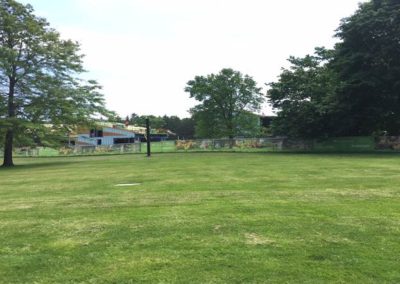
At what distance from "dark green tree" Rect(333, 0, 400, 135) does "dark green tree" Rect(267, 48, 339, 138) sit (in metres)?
1.77

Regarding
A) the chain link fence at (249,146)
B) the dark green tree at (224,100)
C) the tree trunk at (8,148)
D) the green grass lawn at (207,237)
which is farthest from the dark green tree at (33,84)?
the dark green tree at (224,100)

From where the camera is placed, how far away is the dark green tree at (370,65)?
3684 centimetres

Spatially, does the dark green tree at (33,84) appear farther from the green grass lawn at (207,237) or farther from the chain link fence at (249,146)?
the green grass lawn at (207,237)

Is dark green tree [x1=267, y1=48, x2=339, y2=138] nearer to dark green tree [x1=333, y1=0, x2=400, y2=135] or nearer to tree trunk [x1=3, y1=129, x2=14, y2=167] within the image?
dark green tree [x1=333, y1=0, x2=400, y2=135]

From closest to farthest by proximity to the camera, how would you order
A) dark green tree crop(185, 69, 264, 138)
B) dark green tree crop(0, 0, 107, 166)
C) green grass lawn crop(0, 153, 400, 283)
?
green grass lawn crop(0, 153, 400, 283)
dark green tree crop(0, 0, 107, 166)
dark green tree crop(185, 69, 264, 138)

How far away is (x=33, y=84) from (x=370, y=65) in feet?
87.8

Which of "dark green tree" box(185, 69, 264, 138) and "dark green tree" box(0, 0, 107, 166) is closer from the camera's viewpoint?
"dark green tree" box(0, 0, 107, 166)

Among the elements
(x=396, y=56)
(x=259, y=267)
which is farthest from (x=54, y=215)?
(x=396, y=56)

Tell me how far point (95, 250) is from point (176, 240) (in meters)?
1.09

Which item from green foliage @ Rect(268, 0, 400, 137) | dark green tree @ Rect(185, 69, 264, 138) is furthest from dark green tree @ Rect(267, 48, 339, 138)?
dark green tree @ Rect(185, 69, 264, 138)

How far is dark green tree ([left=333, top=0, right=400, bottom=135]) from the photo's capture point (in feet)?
121

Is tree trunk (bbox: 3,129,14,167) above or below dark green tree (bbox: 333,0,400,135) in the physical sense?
below

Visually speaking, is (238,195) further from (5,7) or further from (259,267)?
(5,7)

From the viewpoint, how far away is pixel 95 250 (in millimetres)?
6012
